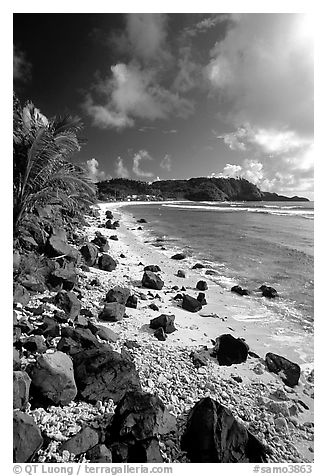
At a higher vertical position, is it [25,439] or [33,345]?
[33,345]

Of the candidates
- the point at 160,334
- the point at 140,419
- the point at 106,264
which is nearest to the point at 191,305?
the point at 160,334

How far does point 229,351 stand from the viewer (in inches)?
166

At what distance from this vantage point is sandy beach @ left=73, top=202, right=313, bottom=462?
3.13 meters

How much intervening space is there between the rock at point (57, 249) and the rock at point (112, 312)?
71.7 inches

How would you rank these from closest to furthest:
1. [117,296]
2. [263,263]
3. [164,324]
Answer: [164,324] → [117,296] → [263,263]

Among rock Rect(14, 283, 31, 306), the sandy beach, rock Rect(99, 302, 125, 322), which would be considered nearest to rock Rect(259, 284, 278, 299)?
the sandy beach

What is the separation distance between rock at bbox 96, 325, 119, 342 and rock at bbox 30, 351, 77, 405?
41.4 inches

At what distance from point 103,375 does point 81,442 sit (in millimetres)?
696

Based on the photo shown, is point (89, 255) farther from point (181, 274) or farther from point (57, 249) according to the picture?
point (181, 274)

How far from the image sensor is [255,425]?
311 cm

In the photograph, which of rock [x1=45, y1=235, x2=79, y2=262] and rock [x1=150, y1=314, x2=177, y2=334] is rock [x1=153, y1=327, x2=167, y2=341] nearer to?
rock [x1=150, y1=314, x2=177, y2=334]

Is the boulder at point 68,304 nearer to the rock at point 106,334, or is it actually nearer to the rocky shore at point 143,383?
the rocky shore at point 143,383
